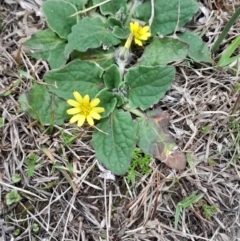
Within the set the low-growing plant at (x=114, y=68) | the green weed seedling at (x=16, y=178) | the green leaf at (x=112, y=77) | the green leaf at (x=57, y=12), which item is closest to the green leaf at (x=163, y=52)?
the low-growing plant at (x=114, y=68)

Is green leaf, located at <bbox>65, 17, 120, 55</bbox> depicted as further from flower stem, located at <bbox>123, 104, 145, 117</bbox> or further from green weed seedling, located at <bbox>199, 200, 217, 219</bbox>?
green weed seedling, located at <bbox>199, 200, 217, 219</bbox>

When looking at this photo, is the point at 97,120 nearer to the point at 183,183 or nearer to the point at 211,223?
the point at 183,183

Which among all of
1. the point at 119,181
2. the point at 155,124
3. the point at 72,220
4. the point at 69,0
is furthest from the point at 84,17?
the point at 72,220

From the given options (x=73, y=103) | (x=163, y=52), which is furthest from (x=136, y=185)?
(x=163, y=52)

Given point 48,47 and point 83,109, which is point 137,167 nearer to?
point 83,109

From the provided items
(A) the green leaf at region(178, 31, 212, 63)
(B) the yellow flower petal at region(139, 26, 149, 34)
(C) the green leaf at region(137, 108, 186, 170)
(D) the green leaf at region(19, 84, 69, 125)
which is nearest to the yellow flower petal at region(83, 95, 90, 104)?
(D) the green leaf at region(19, 84, 69, 125)

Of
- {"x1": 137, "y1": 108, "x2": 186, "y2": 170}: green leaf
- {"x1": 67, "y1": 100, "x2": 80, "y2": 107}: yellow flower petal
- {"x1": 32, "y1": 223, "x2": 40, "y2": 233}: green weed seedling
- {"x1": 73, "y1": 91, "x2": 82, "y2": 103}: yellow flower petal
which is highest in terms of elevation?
{"x1": 73, "y1": 91, "x2": 82, "y2": 103}: yellow flower petal
